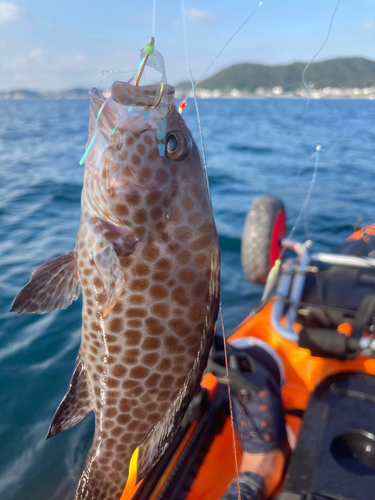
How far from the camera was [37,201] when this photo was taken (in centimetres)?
992

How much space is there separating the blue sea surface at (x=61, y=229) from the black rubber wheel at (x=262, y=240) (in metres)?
0.81

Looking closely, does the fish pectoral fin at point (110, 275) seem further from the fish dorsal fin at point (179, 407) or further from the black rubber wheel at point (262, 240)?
the black rubber wheel at point (262, 240)

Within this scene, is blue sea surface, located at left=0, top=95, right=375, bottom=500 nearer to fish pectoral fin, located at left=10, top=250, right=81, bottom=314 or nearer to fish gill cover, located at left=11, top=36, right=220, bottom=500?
fish gill cover, located at left=11, top=36, right=220, bottom=500

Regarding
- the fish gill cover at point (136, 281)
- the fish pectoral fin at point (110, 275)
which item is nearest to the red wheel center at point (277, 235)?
the fish gill cover at point (136, 281)

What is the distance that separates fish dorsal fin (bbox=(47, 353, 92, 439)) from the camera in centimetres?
182

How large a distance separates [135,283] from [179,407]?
524 millimetres

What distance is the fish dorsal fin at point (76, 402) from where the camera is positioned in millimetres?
1821

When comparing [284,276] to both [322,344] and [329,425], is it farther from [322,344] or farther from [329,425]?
[329,425]

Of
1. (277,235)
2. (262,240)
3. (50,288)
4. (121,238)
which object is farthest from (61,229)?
(121,238)

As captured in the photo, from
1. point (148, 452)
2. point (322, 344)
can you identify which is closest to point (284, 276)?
point (322, 344)

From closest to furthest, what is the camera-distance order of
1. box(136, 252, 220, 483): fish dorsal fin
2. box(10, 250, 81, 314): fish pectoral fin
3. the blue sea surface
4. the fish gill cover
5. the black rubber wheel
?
1. box(136, 252, 220, 483): fish dorsal fin
2. the fish gill cover
3. box(10, 250, 81, 314): fish pectoral fin
4. the blue sea surface
5. the black rubber wheel

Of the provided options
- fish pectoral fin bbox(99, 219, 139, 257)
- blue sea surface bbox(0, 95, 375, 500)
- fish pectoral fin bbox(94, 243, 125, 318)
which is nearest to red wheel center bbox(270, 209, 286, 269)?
blue sea surface bbox(0, 95, 375, 500)

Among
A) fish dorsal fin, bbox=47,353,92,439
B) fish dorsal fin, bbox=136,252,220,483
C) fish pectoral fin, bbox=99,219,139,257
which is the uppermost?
fish pectoral fin, bbox=99,219,139,257

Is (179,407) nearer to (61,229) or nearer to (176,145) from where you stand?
(176,145)
